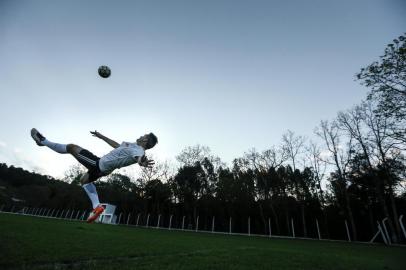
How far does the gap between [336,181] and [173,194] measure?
3274 centimetres

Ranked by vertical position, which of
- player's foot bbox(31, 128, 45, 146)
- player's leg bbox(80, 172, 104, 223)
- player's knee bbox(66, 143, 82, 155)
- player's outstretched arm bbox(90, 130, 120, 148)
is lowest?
player's leg bbox(80, 172, 104, 223)

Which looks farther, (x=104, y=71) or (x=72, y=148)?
(x=104, y=71)

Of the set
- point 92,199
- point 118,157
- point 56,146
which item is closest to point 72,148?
point 56,146

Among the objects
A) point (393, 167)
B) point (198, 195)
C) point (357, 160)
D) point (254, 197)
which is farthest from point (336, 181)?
point (198, 195)

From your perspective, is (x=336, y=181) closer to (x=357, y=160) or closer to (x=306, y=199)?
(x=357, y=160)

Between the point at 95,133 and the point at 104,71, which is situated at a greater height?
the point at 104,71

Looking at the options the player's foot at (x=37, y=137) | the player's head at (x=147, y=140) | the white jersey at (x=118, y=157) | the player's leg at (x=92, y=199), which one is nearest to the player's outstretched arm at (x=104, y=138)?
the white jersey at (x=118, y=157)

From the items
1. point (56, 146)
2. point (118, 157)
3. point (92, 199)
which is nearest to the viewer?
point (118, 157)

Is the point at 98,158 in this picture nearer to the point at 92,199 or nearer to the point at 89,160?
the point at 89,160

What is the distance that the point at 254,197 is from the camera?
50.1 meters

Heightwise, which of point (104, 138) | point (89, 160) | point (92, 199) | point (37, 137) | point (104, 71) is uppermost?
point (104, 71)

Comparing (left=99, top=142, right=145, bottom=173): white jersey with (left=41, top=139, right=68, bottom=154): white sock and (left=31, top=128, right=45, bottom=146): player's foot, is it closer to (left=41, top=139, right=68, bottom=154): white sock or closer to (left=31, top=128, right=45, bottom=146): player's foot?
(left=41, top=139, right=68, bottom=154): white sock

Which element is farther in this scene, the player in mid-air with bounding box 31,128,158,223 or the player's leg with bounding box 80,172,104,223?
the player's leg with bounding box 80,172,104,223

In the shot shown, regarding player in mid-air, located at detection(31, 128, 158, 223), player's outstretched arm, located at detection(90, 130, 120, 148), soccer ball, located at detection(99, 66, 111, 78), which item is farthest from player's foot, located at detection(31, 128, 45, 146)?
soccer ball, located at detection(99, 66, 111, 78)
